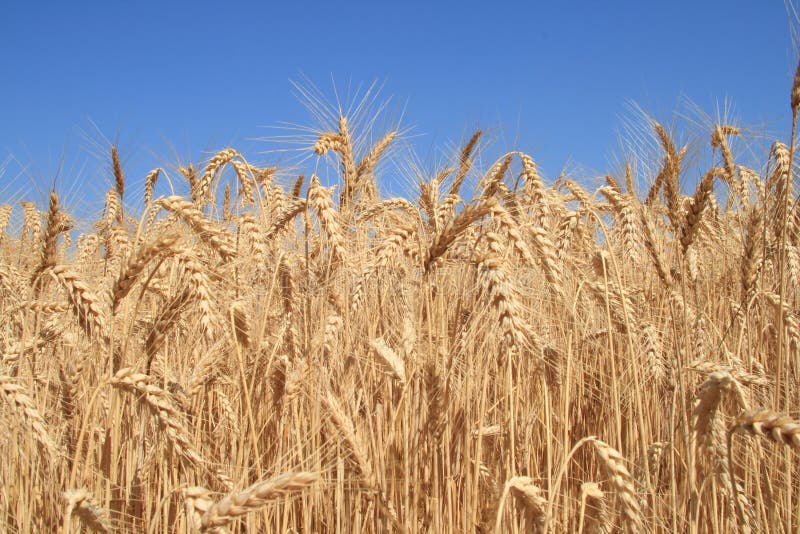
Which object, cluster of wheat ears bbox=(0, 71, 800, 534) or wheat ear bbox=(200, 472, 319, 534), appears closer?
wheat ear bbox=(200, 472, 319, 534)

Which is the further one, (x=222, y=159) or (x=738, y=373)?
(x=222, y=159)

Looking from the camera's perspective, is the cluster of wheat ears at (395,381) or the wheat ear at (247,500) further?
the cluster of wheat ears at (395,381)

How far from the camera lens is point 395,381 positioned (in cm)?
227

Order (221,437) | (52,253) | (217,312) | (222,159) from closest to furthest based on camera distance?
(217,312) → (52,253) → (221,437) → (222,159)

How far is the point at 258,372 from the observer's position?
7.81 ft

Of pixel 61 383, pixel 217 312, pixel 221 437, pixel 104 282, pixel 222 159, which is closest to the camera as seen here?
pixel 217 312

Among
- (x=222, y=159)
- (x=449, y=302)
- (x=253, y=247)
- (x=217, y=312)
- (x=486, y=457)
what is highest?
(x=222, y=159)

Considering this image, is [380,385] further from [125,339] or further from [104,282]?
[104,282]

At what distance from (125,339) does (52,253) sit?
0.52 m

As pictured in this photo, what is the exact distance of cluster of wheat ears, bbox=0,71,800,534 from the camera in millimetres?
1620

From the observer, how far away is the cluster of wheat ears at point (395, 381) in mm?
1620

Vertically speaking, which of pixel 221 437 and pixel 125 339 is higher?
pixel 125 339

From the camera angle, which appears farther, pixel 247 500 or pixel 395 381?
pixel 395 381

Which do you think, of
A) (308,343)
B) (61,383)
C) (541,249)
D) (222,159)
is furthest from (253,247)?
(541,249)
